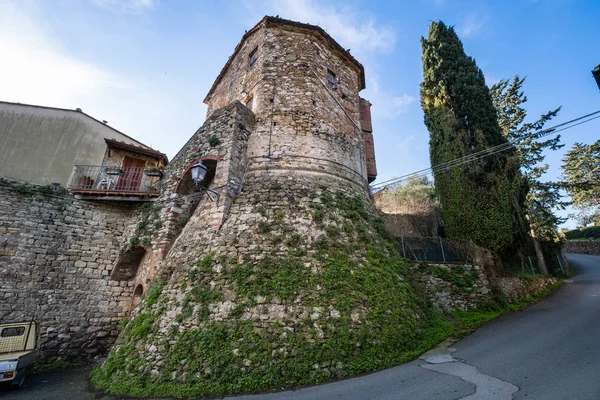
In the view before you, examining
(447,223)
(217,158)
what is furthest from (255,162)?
(447,223)

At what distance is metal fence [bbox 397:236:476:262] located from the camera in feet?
35.9

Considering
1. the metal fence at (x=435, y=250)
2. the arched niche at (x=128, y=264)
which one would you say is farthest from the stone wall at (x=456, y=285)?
the arched niche at (x=128, y=264)

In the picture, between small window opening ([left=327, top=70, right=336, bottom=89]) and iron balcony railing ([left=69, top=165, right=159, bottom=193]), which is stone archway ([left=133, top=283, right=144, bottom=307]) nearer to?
iron balcony railing ([left=69, top=165, right=159, bottom=193])

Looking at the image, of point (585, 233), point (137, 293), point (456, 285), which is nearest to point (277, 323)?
point (137, 293)

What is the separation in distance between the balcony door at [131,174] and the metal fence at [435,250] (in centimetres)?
1166

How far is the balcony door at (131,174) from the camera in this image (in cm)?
1157

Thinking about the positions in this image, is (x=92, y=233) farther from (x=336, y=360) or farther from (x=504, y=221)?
(x=504, y=221)

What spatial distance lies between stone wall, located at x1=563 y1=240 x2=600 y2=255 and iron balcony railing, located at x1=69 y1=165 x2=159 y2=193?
129ft

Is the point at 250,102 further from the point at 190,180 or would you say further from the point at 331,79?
the point at 190,180

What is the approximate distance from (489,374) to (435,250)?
21.2 ft

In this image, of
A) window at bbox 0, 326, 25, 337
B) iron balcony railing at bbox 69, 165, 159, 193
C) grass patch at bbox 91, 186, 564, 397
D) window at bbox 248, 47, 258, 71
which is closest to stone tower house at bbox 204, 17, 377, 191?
window at bbox 248, 47, 258, 71

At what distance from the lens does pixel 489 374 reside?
5211 mm

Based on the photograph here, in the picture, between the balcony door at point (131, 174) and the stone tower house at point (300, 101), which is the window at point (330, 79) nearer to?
the stone tower house at point (300, 101)

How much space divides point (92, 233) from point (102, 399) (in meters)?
6.87
